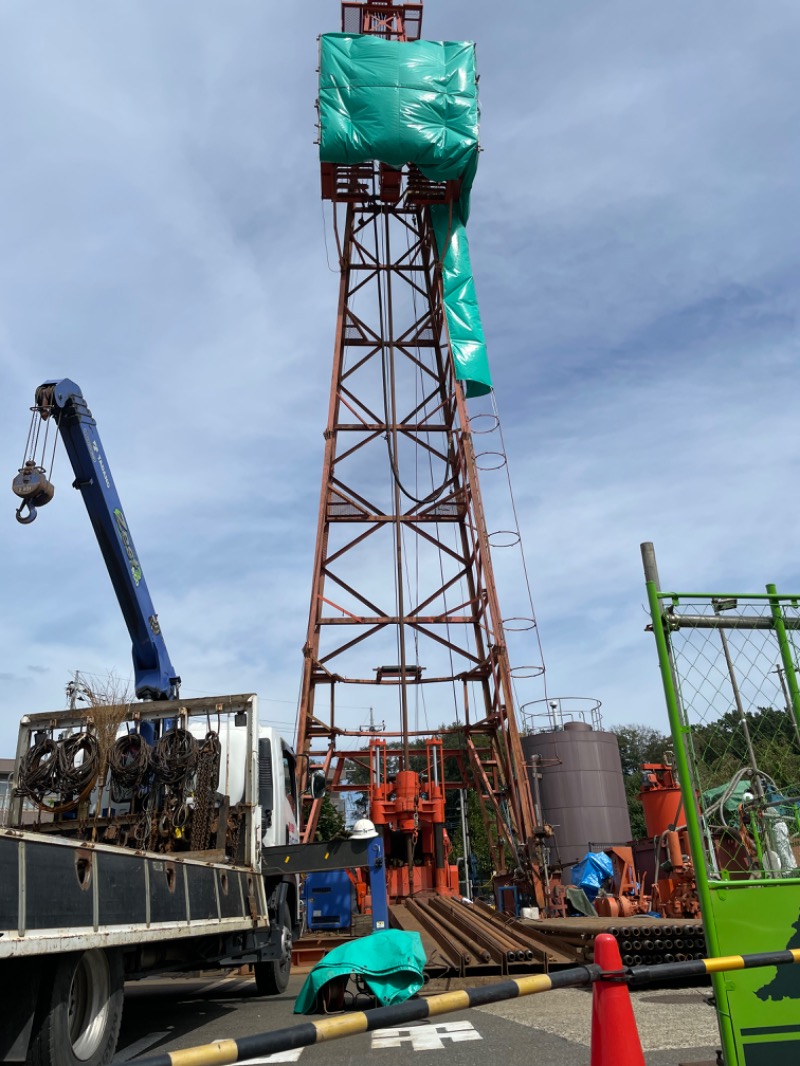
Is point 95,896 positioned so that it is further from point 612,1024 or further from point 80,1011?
point 612,1024

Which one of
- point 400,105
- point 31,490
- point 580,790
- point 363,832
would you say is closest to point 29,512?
point 31,490

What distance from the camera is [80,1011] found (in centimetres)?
548

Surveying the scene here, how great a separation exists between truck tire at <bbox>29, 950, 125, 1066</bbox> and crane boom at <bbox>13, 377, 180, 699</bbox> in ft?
20.8

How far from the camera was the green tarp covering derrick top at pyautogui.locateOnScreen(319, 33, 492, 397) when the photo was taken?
20391 millimetres

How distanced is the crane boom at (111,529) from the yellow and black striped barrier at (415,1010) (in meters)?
9.12

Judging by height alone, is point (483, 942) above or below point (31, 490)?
below

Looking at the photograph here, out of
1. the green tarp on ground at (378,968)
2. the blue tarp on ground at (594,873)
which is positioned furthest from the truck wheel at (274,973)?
the blue tarp on ground at (594,873)

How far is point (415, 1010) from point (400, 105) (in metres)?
20.9

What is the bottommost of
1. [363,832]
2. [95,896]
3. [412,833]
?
[95,896]

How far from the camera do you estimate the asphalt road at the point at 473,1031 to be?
5.87 metres

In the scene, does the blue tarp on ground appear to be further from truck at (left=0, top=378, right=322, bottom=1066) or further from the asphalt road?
the asphalt road

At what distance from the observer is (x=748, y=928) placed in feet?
12.3

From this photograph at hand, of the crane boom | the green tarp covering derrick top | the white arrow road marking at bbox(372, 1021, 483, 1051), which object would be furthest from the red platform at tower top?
the white arrow road marking at bbox(372, 1021, 483, 1051)

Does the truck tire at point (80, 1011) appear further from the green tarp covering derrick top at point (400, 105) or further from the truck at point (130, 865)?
the green tarp covering derrick top at point (400, 105)
